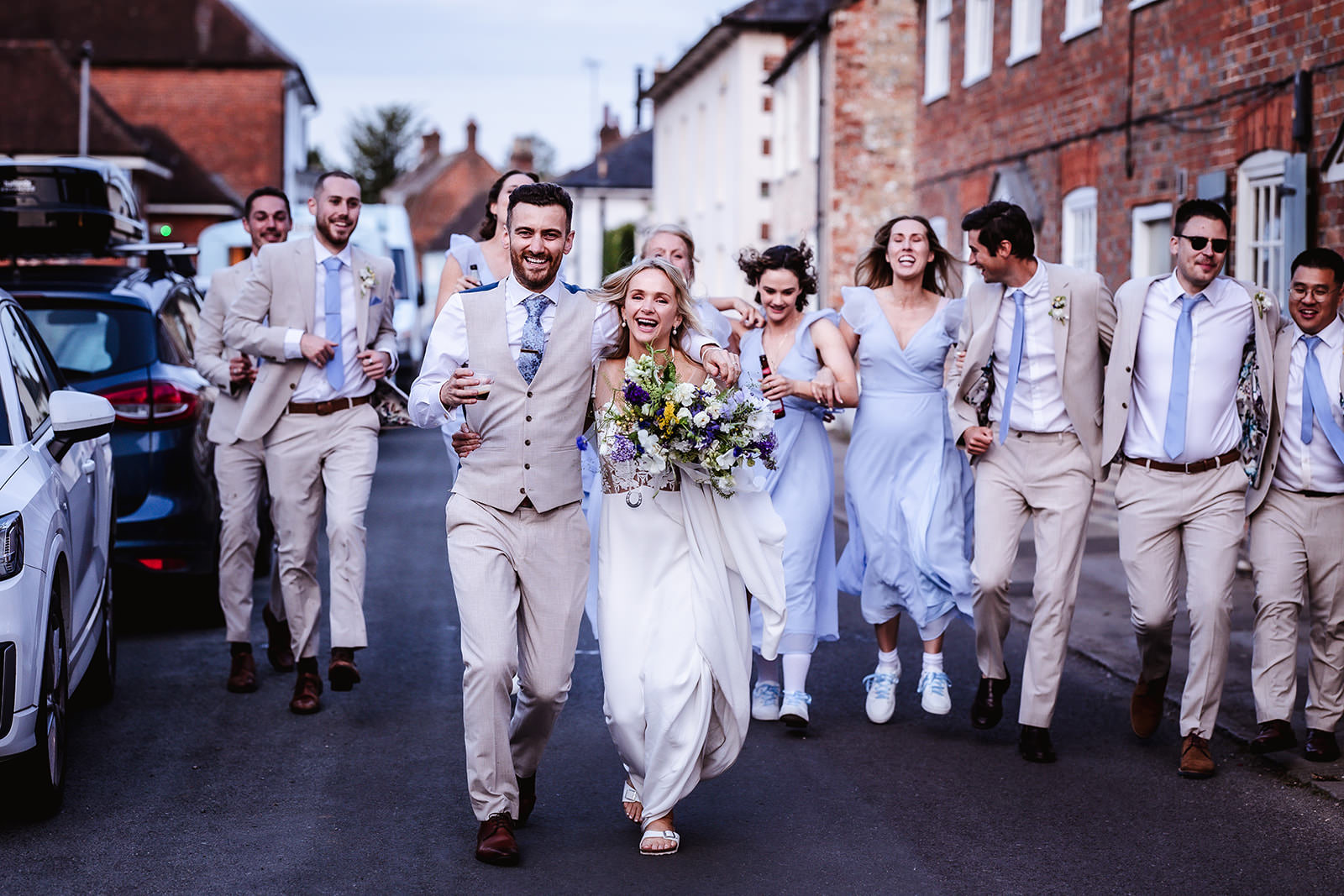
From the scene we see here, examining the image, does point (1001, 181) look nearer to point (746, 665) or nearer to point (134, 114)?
point (746, 665)

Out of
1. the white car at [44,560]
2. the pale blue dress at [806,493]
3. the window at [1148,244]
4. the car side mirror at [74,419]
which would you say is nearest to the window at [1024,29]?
the window at [1148,244]

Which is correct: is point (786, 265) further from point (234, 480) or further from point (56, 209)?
point (56, 209)

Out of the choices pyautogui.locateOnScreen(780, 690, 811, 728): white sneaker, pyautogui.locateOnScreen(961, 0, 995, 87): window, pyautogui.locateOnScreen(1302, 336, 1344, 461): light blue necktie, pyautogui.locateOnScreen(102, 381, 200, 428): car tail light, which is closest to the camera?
pyautogui.locateOnScreen(1302, 336, 1344, 461): light blue necktie

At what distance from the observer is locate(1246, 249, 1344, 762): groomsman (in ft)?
22.1

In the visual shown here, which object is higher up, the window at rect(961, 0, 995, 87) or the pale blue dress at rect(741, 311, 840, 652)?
the window at rect(961, 0, 995, 87)

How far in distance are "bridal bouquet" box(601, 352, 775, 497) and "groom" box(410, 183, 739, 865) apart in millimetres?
182

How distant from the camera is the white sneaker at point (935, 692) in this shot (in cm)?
737

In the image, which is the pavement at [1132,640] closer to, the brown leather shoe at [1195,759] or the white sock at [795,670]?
the brown leather shoe at [1195,759]

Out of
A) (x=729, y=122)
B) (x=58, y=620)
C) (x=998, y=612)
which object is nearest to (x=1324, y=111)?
(x=998, y=612)

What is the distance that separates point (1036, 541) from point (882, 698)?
1.09 m

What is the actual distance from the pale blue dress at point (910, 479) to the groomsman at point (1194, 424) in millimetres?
965

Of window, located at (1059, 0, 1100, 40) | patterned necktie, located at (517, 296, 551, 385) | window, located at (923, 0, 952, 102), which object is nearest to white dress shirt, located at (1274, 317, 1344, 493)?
patterned necktie, located at (517, 296, 551, 385)

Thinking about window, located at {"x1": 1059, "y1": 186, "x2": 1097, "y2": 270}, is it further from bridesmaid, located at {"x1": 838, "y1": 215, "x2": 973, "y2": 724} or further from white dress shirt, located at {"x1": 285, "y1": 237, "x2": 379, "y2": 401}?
white dress shirt, located at {"x1": 285, "y1": 237, "x2": 379, "y2": 401}

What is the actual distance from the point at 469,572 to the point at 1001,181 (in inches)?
612
